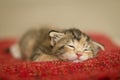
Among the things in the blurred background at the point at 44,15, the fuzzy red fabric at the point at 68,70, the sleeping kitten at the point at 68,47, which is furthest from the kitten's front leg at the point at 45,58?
the blurred background at the point at 44,15

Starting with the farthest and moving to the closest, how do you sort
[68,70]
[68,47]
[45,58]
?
1. [45,58]
2. [68,47]
3. [68,70]

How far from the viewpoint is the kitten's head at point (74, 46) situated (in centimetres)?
114

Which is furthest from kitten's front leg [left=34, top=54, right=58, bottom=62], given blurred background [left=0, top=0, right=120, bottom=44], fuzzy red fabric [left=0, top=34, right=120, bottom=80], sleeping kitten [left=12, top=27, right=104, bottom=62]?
blurred background [left=0, top=0, right=120, bottom=44]

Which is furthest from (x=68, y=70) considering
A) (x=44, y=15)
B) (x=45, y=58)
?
(x=44, y=15)

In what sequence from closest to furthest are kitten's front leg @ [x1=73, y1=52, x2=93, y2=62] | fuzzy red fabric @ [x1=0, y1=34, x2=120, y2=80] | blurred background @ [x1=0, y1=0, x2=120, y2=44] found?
fuzzy red fabric @ [x1=0, y1=34, x2=120, y2=80] → kitten's front leg @ [x1=73, y1=52, x2=93, y2=62] → blurred background @ [x1=0, y1=0, x2=120, y2=44]

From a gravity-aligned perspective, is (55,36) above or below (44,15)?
below

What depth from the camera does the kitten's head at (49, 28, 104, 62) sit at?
1141mm

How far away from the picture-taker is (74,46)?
1.15 m

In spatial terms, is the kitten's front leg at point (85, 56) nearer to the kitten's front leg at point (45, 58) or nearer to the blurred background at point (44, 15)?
the kitten's front leg at point (45, 58)

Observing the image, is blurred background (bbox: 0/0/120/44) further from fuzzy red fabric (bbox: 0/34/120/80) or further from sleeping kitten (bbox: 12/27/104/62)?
fuzzy red fabric (bbox: 0/34/120/80)

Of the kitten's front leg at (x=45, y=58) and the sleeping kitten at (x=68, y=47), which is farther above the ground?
the sleeping kitten at (x=68, y=47)

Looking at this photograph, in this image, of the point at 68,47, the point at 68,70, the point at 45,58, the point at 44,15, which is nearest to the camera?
the point at 68,70

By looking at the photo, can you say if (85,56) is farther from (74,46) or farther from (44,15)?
(44,15)

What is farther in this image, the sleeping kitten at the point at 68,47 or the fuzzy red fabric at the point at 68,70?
the sleeping kitten at the point at 68,47
